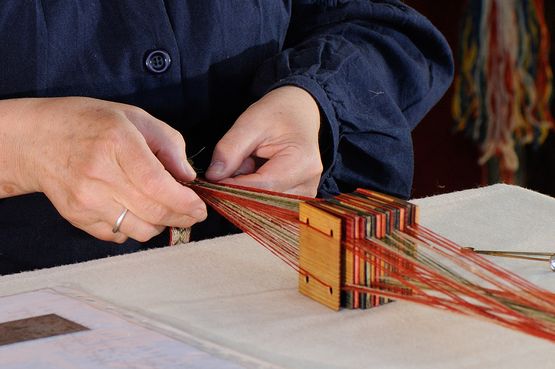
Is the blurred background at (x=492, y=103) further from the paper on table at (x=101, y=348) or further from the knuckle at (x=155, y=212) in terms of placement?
the paper on table at (x=101, y=348)

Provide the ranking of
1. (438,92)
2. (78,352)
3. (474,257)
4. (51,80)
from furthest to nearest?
(438,92) → (51,80) → (474,257) → (78,352)

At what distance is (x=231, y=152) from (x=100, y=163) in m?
0.15

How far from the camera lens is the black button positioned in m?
1.09

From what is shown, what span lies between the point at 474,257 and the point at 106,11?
522mm

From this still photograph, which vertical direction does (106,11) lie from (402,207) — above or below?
above

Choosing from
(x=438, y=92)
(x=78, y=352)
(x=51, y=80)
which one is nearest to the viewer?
(x=78, y=352)

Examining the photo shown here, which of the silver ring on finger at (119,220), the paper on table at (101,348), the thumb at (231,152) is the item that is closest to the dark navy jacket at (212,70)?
the thumb at (231,152)

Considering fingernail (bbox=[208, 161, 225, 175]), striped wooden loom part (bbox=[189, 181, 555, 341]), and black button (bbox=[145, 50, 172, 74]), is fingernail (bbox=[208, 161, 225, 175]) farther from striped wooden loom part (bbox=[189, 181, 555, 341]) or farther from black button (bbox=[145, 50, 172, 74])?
black button (bbox=[145, 50, 172, 74])

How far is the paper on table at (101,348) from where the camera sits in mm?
664

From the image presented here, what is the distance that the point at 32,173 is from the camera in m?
0.90

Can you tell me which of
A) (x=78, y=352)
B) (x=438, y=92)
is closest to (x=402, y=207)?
(x=78, y=352)

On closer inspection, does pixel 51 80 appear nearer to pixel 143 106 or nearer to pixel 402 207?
pixel 143 106

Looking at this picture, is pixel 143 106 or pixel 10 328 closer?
pixel 10 328

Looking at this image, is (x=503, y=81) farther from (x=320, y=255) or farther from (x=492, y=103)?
(x=320, y=255)
